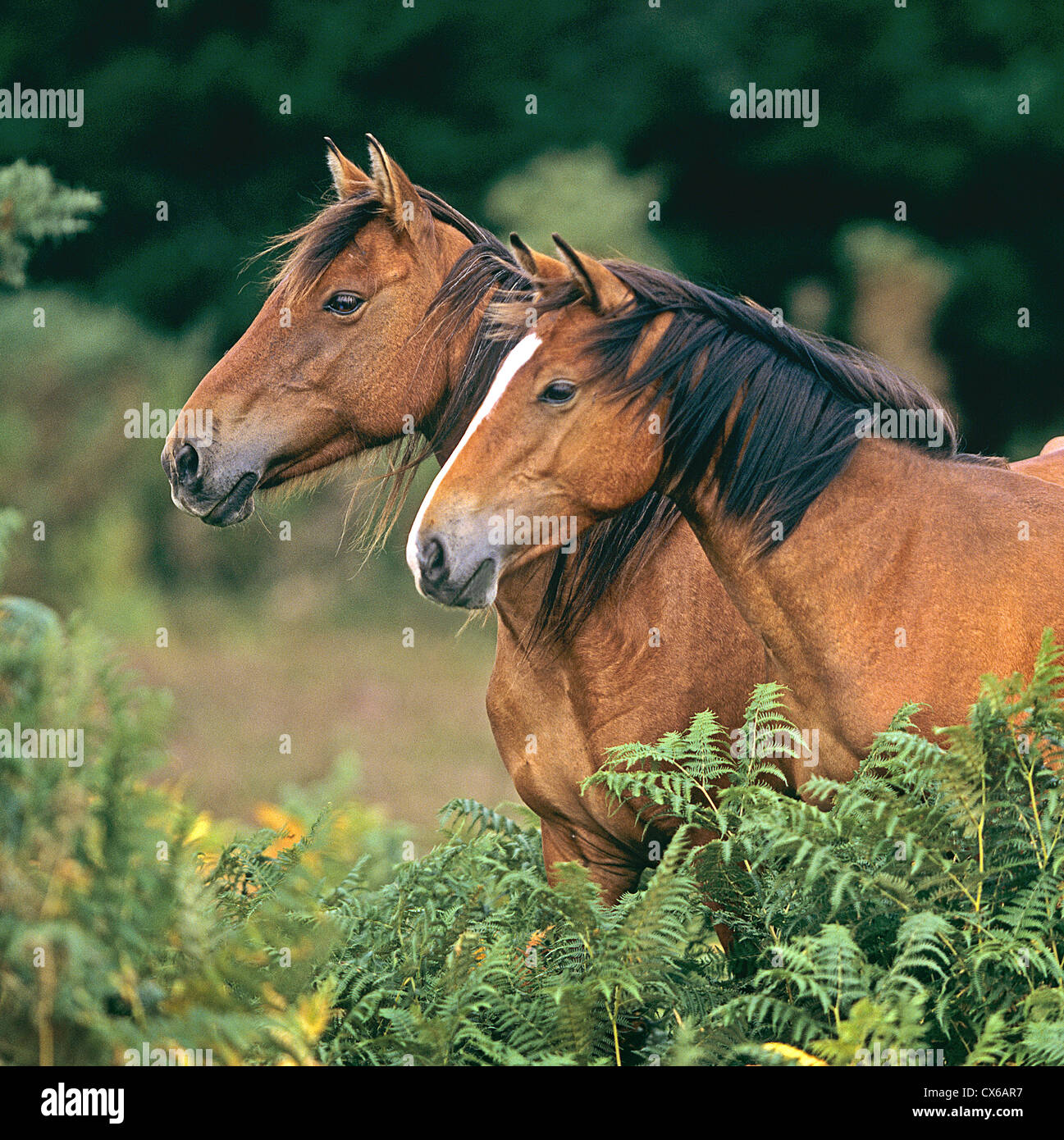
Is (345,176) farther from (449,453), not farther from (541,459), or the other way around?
(541,459)

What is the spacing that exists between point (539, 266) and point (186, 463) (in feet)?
4.02

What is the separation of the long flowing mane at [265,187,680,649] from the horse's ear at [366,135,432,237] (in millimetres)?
41

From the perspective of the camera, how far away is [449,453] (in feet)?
12.2

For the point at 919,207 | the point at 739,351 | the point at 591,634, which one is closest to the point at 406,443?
the point at 591,634

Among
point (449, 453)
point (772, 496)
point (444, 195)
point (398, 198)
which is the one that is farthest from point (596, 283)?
point (444, 195)

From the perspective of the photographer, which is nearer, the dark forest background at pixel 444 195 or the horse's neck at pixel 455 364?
the horse's neck at pixel 455 364

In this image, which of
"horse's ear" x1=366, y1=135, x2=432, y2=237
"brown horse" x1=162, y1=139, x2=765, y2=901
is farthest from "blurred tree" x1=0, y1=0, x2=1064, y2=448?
"brown horse" x1=162, y1=139, x2=765, y2=901

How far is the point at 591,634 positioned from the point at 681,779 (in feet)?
2.04

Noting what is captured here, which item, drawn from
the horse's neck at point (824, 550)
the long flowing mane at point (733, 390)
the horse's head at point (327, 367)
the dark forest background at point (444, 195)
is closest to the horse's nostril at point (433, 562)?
the long flowing mane at point (733, 390)

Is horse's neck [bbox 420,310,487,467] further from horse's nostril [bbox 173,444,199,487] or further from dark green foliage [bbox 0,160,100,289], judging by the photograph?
dark green foliage [bbox 0,160,100,289]

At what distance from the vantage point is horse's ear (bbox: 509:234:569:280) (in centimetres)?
303

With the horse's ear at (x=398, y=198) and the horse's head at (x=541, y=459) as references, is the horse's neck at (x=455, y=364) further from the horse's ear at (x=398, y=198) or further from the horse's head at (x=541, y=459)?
the horse's head at (x=541, y=459)

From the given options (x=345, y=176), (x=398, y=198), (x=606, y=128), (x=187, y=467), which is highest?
(x=606, y=128)

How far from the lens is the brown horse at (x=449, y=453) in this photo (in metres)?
3.43
